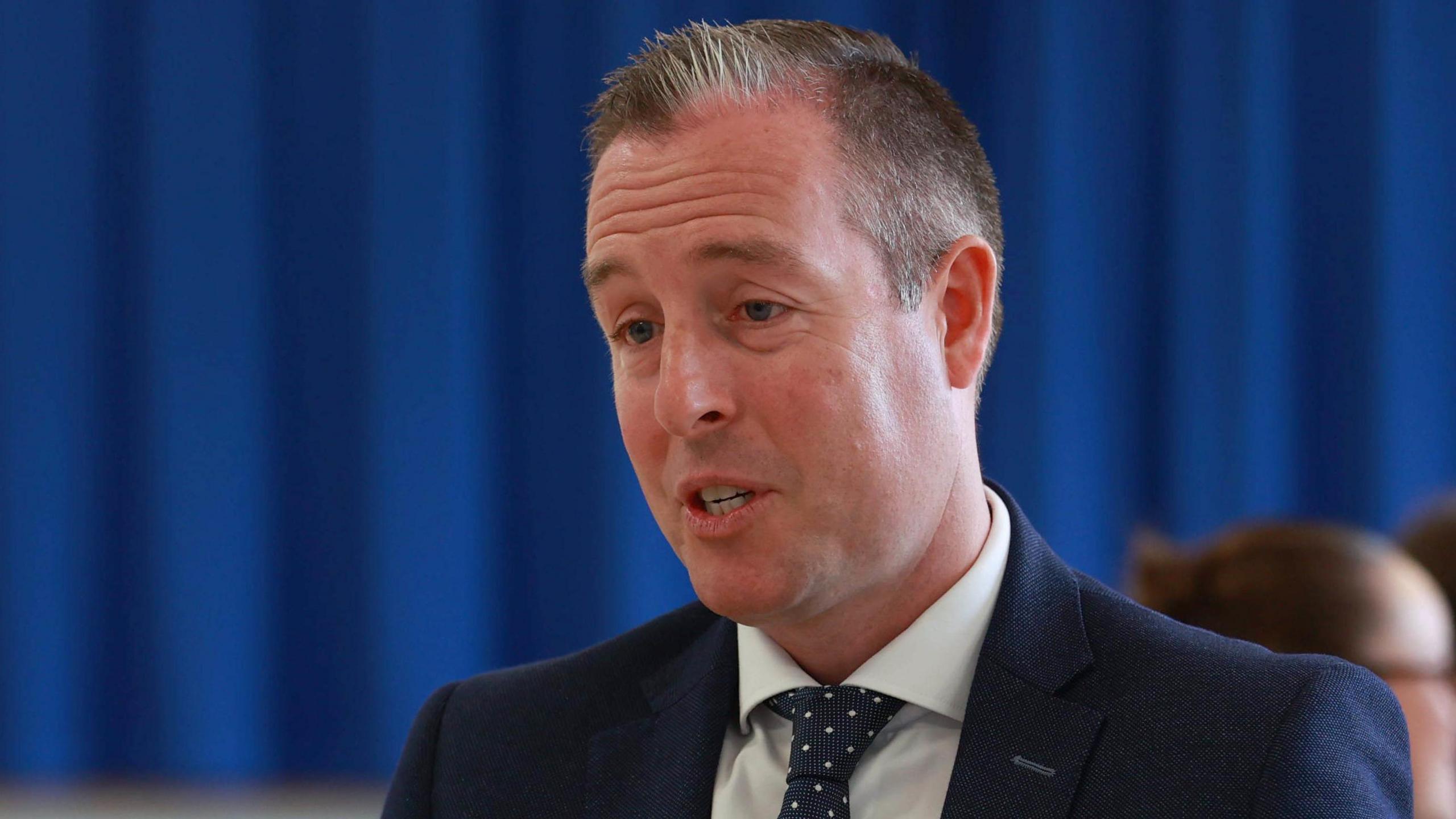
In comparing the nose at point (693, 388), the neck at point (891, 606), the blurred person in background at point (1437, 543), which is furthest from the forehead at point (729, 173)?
the blurred person in background at point (1437, 543)

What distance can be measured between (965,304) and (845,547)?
29 centimetres

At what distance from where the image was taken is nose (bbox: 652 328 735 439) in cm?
128

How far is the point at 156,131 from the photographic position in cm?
308

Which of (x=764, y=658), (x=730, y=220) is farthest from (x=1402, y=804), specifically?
(x=730, y=220)

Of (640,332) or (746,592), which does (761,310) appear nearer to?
(640,332)

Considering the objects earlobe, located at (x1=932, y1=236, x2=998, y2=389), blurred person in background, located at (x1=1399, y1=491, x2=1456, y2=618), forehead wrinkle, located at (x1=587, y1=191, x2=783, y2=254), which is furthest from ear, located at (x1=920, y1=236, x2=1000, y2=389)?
blurred person in background, located at (x1=1399, y1=491, x2=1456, y2=618)

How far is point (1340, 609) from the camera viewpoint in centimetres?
184

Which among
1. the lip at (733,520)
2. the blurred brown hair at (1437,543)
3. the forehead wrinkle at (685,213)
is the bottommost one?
the blurred brown hair at (1437,543)

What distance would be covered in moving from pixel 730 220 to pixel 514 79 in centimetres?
207

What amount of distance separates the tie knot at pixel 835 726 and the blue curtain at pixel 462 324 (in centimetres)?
179

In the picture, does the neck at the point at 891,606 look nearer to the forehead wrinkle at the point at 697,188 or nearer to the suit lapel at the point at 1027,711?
the suit lapel at the point at 1027,711

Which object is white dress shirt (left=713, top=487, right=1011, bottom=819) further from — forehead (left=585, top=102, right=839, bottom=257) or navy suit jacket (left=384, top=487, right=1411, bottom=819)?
forehead (left=585, top=102, right=839, bottom=257)

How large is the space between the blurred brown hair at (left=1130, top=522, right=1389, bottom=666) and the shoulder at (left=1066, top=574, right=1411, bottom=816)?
0.55 metres

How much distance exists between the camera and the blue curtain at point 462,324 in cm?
304
